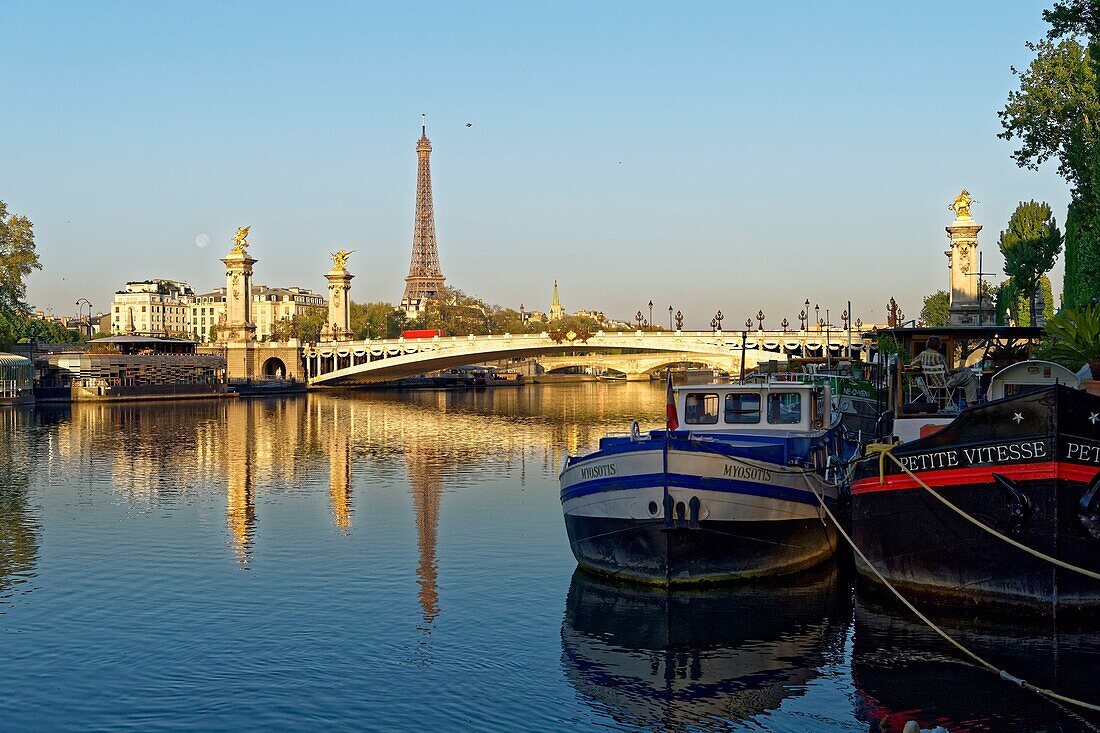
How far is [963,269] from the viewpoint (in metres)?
86.2

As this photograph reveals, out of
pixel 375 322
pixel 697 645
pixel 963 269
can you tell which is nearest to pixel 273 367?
pixel 375 322

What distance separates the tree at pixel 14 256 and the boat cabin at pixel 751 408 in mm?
83439

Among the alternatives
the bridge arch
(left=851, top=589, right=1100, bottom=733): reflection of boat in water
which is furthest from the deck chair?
the bridge arch

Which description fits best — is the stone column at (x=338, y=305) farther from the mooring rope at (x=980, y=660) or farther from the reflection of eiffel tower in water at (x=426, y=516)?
the mooring rope at (x=980, y=660)

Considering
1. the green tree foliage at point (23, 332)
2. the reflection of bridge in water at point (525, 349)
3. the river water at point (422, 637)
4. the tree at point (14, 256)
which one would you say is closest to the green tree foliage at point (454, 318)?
the reflection of bridge in water at point (525, 349)

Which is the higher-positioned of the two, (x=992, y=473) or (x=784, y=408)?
(x=784, y=408)

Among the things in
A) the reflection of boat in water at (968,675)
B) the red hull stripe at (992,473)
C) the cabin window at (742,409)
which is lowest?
the reflection of boat in water at (968,675)

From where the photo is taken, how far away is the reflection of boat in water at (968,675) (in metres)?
15.0

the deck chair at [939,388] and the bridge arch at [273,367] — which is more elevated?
the deck chair at [939,388]

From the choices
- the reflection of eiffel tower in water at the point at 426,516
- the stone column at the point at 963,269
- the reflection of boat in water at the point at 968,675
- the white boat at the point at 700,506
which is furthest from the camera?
the stone column at the point at 963,269

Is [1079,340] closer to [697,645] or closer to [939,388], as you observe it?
[939,388]

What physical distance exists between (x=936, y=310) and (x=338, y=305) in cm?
6400

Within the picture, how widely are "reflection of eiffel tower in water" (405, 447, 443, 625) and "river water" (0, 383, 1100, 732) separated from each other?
138 millimetres

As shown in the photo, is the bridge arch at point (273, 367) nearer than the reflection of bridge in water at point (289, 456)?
No
